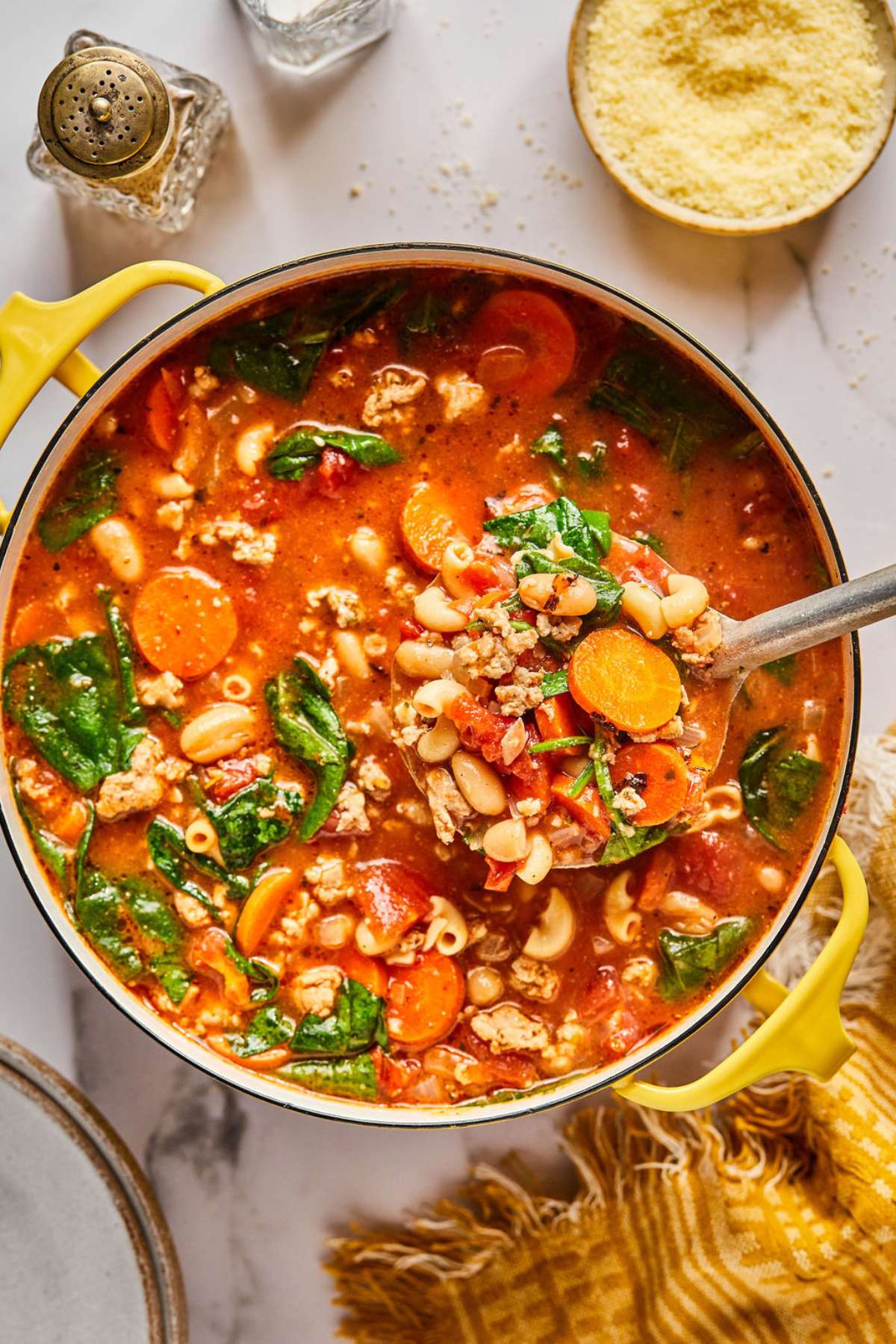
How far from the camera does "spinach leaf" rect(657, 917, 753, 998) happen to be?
9.73 ft

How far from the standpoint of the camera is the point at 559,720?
263cm

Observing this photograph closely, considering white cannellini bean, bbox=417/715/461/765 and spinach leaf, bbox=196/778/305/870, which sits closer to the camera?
white cannellini bean, bbox=417/715/461/765

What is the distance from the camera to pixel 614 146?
9.92 ft

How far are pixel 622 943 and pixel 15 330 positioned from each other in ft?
6.84

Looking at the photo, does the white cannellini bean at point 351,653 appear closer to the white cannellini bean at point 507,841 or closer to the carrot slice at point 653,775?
the white cannellini bean at point 507,841

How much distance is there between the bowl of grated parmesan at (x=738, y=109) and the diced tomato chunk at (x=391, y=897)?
1.80m

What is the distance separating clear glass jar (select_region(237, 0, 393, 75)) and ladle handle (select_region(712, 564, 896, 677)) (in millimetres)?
1853

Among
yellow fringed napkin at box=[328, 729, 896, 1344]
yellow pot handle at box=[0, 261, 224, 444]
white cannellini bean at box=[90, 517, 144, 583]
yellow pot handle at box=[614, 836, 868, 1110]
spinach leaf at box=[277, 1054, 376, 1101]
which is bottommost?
yellow fringed napkin at box=[328, 729, 896, 1344]

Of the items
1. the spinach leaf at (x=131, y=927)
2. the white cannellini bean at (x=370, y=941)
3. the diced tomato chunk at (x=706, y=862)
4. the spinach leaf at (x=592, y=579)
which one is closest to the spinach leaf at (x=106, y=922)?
the spinach leaf at (x=131, y=927)

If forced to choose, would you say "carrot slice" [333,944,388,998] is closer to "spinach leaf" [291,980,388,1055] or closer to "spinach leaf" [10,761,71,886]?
"spinach leaf" [291,980,388,1055]

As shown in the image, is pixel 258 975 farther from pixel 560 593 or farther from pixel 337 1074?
pixel 560 593

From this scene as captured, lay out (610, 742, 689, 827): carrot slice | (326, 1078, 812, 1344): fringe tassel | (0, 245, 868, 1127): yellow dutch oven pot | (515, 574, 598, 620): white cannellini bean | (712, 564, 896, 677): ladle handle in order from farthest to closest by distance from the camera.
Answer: (326, 1078, 812, 1344): fringe tassel
(0, 245, 868, 1127): yellow dutch oven pot
(610, 742, 689, 827): carrot slice
(515, 574, 598, 620): white cannellini bean
(712, 564, 896, 677): ladle handle

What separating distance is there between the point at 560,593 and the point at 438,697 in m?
0.35

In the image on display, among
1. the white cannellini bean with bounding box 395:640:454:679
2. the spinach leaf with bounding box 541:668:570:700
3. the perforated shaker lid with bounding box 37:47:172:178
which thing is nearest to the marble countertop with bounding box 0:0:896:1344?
the perforated shaker lid with bounding box 37:47:172:178
